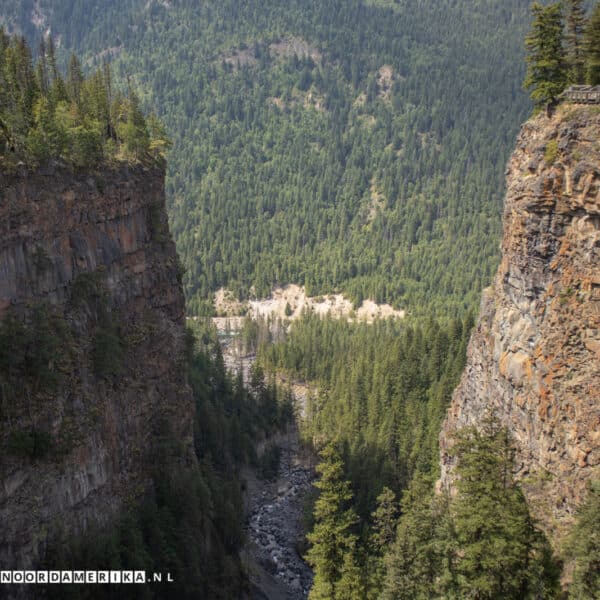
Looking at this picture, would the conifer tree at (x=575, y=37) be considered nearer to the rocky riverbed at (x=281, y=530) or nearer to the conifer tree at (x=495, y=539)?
the conifer tree at (x=495, y=539)

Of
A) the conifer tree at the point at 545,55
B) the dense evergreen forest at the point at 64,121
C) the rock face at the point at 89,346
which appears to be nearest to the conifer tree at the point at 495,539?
the rock face at the point at 89,346

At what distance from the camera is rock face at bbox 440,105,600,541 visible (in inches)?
1836

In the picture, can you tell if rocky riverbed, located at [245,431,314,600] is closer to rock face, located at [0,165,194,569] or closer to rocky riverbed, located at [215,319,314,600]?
rocky riverbed, located at [215,319,314,600]

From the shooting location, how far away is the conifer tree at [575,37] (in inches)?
2405

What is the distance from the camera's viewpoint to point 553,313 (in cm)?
5031

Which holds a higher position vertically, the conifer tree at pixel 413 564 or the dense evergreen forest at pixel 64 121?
the dense evergreen forest at pixel 64 121

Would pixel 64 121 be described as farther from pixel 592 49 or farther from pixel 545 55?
pixel 592 49

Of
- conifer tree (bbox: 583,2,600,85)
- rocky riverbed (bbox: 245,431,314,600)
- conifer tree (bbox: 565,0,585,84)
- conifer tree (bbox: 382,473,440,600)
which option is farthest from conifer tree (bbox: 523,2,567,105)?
rocky riverbed (bbox: 245,431,314,600)

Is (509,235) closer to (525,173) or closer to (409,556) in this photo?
(525,173)

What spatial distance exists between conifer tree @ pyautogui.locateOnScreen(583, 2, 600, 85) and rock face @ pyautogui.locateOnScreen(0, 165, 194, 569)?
40817mm

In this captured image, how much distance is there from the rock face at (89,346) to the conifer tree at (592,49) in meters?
40.8

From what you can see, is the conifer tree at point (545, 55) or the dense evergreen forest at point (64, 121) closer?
the dense evergreen forest at point (64, 121)

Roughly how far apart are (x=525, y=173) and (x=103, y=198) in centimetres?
3474

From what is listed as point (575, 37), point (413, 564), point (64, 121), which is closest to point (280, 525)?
point (413, 564)
